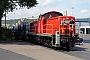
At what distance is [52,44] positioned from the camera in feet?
76.0

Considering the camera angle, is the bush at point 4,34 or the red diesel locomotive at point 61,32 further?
the bush at point 4,34

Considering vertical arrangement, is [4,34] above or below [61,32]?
below

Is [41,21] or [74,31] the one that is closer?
[74,31]

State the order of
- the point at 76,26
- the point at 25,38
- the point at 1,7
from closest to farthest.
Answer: the point at 76,26, the point at 1,7, the point at 25,38

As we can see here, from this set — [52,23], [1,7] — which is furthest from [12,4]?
[52,23]

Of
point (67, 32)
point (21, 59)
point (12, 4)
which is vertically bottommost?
point (21, 59)

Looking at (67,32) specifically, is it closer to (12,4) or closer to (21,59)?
(21,59)

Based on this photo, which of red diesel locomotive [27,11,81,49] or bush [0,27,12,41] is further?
bush [0,27,12,41]

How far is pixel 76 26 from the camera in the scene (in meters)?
24.3

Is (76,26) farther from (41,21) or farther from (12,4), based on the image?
(12,4)

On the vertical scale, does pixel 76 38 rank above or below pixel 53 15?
below

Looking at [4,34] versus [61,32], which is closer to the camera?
[61,32]

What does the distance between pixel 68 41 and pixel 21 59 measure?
28.7 feet

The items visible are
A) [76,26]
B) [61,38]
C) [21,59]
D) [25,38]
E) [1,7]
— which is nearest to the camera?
[21,59]
